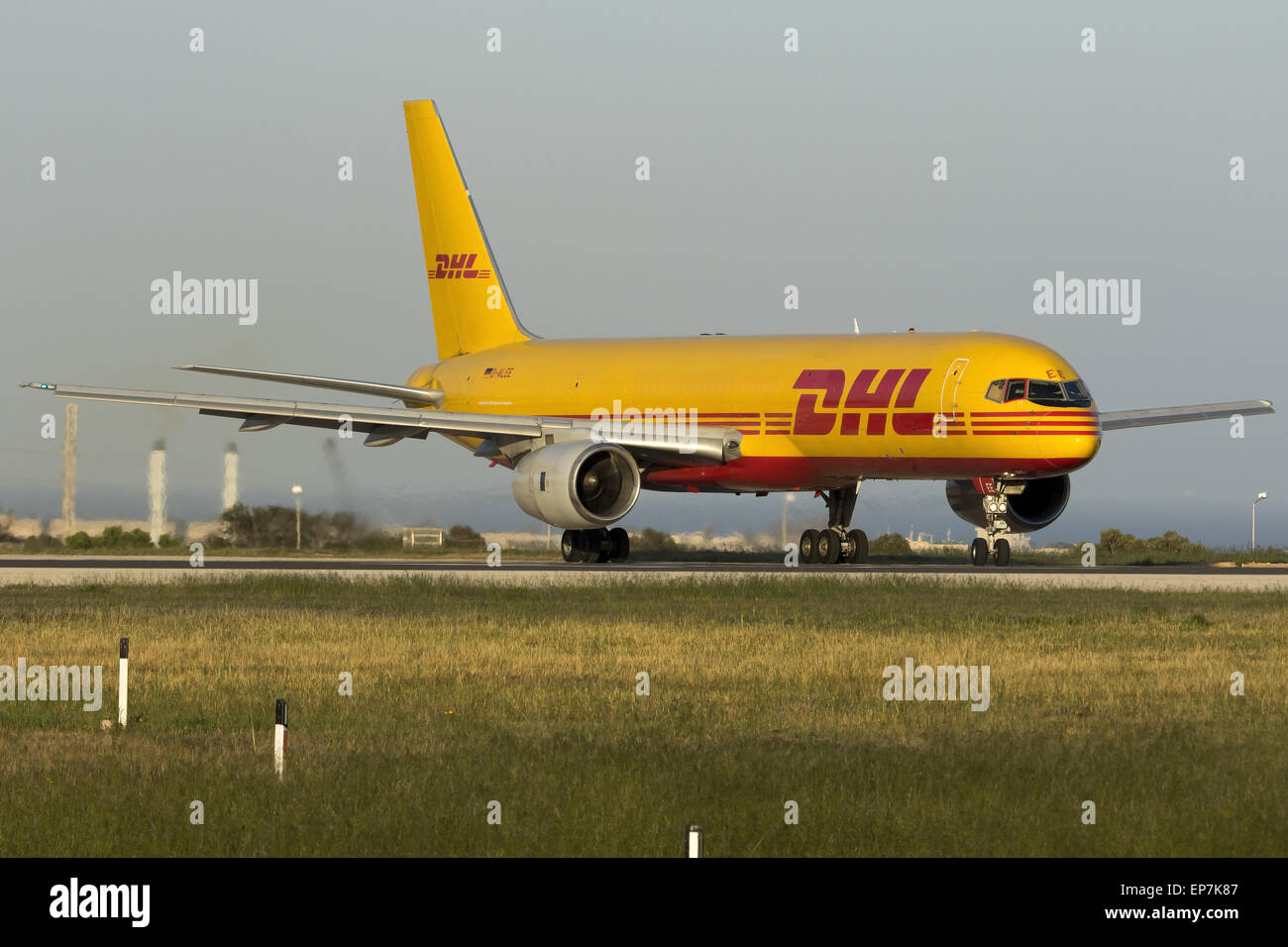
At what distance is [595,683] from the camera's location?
1584cm

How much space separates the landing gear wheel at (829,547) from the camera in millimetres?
37938

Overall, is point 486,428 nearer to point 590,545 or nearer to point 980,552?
point 590,545

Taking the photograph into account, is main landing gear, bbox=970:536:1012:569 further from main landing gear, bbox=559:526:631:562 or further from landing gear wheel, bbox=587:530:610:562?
landing gear wheel, bbox=587:530:610:562

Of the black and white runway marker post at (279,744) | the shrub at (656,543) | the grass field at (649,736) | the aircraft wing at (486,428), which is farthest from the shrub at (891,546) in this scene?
the black and white runway marker post at (279,744)

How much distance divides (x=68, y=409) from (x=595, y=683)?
113 ft

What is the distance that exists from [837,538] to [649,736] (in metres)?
25.7

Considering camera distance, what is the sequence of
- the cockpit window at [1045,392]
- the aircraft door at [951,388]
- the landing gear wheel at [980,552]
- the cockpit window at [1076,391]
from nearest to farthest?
the cockpit window at [1045,392], the cockpit window at [1076,391], the aircraft door at [951,388], the landing gear wheel at [980,552]

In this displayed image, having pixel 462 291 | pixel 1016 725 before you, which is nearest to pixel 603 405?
pixel 462 291

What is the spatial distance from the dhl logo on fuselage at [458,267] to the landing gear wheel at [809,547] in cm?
1297

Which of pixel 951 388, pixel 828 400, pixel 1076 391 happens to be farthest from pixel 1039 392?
pixel 828 400

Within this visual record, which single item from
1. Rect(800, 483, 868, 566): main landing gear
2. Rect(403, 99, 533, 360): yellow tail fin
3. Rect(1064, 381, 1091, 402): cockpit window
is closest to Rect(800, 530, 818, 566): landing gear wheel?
Rect(800, 483, 868, 566): main landing gear

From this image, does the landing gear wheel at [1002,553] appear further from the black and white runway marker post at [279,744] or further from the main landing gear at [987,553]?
the black and white runway marker post at [279,744]

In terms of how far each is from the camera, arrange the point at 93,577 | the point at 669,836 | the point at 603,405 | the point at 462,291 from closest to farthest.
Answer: the point at 669,836 < the point at 93,577 < the point at 603,405 < the point at 462,291

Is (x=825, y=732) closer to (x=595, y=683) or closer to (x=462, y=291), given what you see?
(x=595, y=683)
